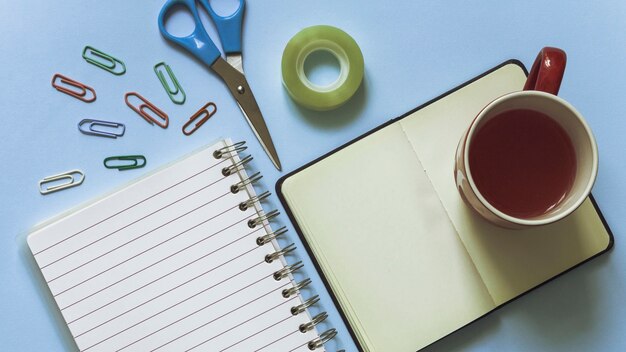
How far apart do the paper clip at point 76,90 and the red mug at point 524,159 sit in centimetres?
50

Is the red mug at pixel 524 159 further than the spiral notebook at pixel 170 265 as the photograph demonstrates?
No

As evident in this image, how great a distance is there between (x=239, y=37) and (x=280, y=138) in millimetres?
147

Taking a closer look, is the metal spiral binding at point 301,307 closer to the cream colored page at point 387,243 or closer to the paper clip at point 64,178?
the cream colored page at point 387,243

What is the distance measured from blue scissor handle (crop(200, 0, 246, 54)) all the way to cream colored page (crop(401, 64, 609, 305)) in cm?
25

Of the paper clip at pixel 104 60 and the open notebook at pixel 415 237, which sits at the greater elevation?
the paper clip at pixel 104 60

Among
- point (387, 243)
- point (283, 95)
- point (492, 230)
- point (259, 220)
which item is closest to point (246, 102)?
point (283, 95)

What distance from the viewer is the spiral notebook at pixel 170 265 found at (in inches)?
30.8

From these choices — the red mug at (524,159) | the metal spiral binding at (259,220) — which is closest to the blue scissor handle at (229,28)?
the metal spiral binding at (259,220)

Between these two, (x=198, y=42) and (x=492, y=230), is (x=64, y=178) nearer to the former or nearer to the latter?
(x=198, y=42)

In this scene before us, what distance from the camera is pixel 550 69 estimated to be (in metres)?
0.64

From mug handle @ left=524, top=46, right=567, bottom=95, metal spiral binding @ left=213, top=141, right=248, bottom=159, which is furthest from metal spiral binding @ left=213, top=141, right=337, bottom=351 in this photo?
mug handle @ left=524, top=46, right=567, bottom=95

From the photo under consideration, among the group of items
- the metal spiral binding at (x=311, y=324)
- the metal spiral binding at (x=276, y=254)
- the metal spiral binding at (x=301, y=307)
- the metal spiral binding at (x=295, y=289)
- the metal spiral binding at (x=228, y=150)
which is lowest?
the metal spiral binding at (x=311, y=324)

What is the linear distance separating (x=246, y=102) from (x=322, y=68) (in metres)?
0.11

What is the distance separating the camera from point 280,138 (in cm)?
81
